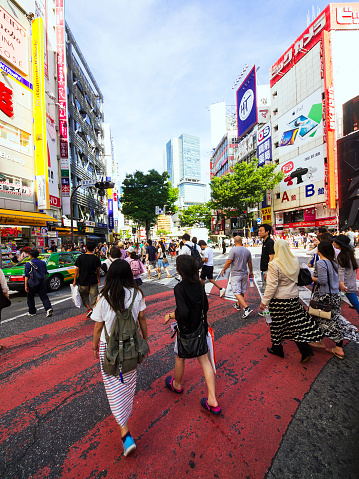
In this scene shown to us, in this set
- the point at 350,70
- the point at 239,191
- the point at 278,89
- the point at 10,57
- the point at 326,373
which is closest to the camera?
the point at 326,373

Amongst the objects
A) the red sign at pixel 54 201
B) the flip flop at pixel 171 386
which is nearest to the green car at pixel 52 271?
the flip flop at pixel 171 386

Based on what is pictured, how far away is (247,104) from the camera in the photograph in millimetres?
41969

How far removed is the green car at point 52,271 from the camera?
7.86 m

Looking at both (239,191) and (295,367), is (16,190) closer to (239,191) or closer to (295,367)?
(295,367)

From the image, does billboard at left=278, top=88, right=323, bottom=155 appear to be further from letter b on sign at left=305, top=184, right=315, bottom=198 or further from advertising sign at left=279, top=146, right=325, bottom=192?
letter b on sign at left=305, top=184, right=315, bottom=198

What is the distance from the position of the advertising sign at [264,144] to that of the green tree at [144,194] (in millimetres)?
18578

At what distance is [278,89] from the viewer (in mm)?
34125

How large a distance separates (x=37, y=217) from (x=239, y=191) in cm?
2400

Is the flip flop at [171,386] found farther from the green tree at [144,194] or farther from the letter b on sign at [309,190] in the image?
the letter b on sign at [309,190]

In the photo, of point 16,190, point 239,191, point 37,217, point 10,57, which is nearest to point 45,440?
point 37,217

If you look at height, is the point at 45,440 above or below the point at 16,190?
below

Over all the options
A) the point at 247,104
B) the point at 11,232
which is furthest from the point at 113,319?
the point at 247,104

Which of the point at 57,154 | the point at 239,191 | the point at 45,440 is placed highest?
the point at 57,154

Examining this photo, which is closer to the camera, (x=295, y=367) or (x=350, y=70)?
(x=295, y=367)
